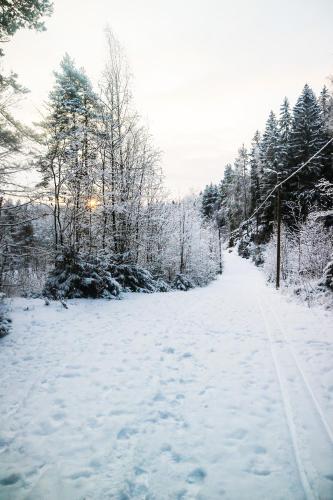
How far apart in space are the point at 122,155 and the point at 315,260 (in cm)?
1485

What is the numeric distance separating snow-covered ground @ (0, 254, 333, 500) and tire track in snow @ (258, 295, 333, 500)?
0.04 feet

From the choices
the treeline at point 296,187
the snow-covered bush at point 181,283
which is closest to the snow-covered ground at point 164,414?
the snow-covered bush at point 181,283

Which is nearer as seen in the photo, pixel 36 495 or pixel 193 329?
pixel 36 495

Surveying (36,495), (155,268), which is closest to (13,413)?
(36,495)

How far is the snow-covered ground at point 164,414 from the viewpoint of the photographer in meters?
2.67

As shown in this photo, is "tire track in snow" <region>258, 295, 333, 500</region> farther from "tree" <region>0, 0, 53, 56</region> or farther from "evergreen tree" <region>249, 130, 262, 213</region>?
"evergreen tree" <region>249, 130, 262, 213</region>

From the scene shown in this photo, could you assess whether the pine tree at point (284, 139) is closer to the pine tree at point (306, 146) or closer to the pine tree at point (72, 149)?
the pine tree at point (306, 146)

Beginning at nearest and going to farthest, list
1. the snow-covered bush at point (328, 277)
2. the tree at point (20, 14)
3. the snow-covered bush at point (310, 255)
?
the tree at point (20, 14) → the snow-covered bush at point (328, 277) → the snow-covered bush at point (310, 255)

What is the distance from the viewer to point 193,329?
26.9 feet

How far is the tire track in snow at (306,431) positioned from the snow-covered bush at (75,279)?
8.12m

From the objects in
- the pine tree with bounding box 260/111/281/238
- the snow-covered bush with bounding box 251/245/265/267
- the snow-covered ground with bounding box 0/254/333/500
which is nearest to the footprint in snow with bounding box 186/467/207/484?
the snow-covered ground with bounding box 0/254/333/500

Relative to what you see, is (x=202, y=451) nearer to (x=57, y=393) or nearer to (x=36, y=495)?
(x=36, y=495)

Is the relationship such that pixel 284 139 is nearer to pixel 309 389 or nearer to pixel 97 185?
pixel 97 185

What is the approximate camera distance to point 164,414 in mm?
3830
